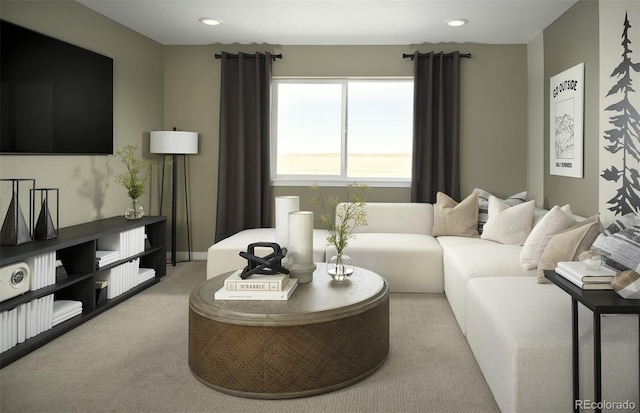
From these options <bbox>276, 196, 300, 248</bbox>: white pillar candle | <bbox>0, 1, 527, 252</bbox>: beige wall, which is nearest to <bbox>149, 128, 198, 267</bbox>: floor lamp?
<bbox>0, 1, 527, 252</bbox>: beige wall

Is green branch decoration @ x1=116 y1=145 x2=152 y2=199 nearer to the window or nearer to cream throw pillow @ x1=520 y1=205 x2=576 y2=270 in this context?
the window

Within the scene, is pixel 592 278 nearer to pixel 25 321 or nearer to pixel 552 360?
pixel 552 360

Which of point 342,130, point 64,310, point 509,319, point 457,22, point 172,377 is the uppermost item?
point 457,22

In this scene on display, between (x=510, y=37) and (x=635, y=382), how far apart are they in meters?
4.13

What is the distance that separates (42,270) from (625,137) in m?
3.94

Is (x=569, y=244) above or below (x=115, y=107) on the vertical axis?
below

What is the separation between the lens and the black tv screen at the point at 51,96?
3.34 meters

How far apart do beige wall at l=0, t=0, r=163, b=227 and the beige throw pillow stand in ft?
11.5

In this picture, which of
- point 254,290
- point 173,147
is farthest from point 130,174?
point 254,290

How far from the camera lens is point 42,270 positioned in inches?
121

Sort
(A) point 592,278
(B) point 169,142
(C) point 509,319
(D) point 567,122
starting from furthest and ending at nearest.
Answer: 1. (B) point 169,142
2. (D) point 567,122
3. (C) point 509,319
4. (A) point 592,278

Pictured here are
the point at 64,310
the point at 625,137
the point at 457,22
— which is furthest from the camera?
the point at 457,22

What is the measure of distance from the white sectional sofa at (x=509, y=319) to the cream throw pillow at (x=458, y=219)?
423mm

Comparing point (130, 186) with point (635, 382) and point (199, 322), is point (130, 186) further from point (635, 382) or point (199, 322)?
point (635, 382)
